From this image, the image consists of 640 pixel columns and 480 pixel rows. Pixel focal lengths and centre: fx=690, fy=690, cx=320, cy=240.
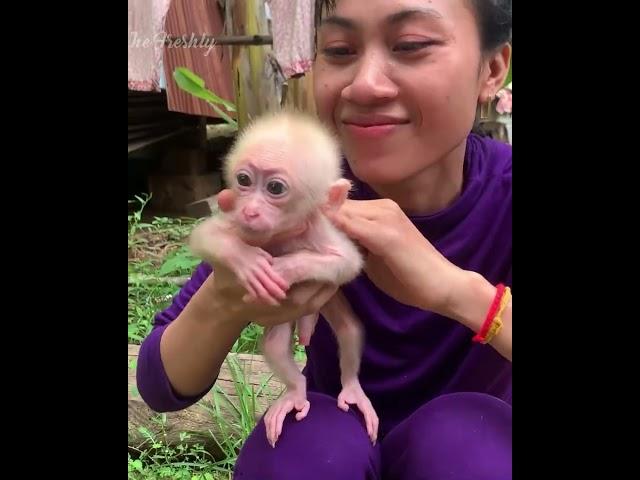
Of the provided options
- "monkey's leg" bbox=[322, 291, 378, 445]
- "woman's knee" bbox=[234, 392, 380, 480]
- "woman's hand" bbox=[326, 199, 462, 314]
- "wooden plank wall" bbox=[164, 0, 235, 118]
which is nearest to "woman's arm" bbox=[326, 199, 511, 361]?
"woman's hand" bbox=[326, 199, 462, 314]

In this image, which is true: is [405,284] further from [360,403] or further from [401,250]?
[360,403]

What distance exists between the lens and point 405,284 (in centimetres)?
95

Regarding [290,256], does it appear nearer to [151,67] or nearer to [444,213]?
[444,213]

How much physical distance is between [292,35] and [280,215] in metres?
0.36

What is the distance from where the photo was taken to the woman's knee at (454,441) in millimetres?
968

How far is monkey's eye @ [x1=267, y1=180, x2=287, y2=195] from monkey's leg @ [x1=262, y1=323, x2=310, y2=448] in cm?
24

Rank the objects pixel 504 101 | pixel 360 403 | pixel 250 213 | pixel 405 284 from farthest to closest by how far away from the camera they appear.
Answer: pixel 504 101, pixel 360 403, pixel 405 284, pixel 250 213

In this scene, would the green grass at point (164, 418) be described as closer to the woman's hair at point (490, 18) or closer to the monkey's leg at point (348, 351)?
the monkey's leg at point (348, 351)

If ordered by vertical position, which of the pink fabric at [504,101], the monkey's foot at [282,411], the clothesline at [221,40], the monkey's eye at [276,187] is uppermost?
the clothesline at [221,40]

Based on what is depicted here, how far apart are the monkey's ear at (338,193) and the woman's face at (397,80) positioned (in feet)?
0.34

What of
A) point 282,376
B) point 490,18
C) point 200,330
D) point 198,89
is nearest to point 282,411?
point 282,376

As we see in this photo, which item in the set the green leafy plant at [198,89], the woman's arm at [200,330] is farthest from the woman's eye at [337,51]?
the woman's arm at [200,330]
